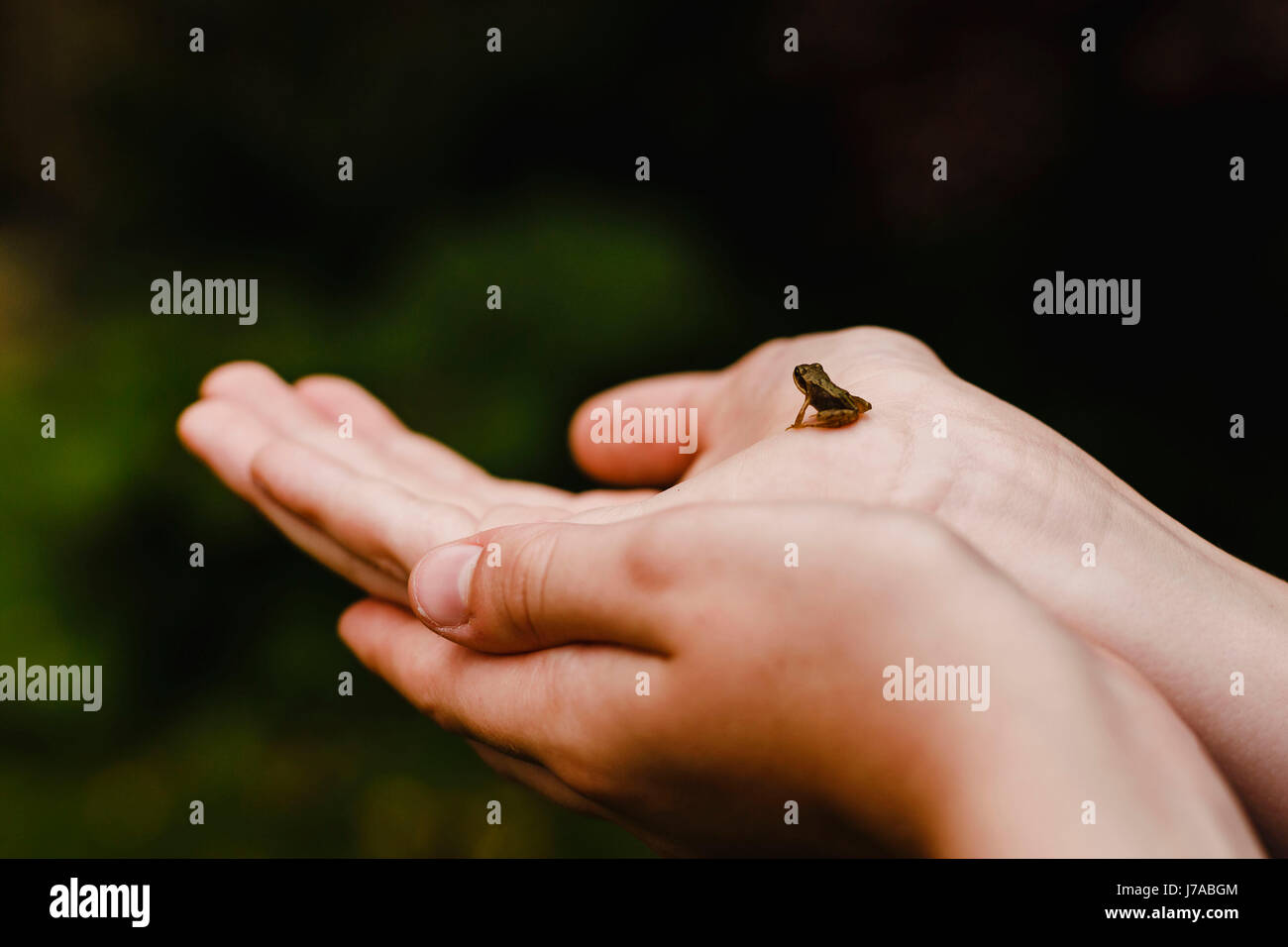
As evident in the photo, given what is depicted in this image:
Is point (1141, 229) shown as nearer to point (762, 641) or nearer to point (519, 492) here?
point (519, 492)

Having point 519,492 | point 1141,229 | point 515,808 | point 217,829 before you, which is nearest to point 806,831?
point 519,492

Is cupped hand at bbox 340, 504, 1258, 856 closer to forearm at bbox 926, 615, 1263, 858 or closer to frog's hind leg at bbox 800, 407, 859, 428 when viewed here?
forearm at bbox 926, 615, 1263, 858

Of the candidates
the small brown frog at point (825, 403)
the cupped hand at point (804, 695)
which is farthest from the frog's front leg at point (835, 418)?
the cupped hand at point (804, 695)

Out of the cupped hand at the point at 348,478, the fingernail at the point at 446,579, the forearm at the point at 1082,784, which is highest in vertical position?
the cupped hand at the point at 348,478

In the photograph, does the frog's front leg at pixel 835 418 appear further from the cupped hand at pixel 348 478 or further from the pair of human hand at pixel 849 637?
the cupped hand at pixel 348 478

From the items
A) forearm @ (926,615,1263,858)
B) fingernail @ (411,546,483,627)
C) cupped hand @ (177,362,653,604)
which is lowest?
forearm @ (926,615,1263,858)

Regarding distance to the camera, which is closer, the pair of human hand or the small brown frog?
the pair of human hand

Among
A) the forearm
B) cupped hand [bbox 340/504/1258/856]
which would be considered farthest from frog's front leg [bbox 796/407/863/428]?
the forearm

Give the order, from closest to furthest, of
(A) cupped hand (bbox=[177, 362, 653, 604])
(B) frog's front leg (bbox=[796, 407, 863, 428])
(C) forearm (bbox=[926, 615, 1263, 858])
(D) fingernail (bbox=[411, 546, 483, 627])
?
(C) forearm (bbox=[926, 615, 1263, 858]), (D) fingernail (bbox=[411, 546, 483, 627]), (B) frog's front leg (bbox=[796, 407, 863, 428]), (A) cupped hand (bbox=[177, 362, 653, 604])
